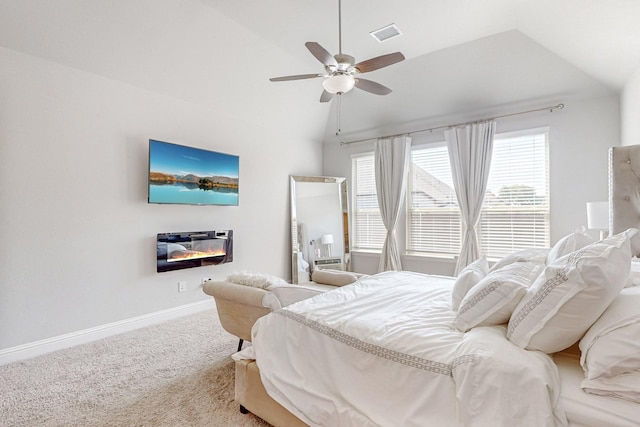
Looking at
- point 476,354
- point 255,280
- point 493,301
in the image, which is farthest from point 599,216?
point 255,280

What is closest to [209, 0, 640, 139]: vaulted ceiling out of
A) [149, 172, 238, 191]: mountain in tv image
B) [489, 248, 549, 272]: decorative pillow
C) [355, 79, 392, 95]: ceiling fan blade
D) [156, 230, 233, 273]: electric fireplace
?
[355, 79, 392, 95]: ceiling fan blade

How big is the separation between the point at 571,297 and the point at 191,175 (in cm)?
394

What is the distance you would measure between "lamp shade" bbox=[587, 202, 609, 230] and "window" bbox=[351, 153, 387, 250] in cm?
295

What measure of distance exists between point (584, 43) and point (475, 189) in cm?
191

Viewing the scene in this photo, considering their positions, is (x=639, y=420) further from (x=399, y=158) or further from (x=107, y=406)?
(x=399, y=158)

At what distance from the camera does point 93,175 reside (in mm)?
3271

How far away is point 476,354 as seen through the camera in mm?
1221

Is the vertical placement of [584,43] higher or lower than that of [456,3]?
lower

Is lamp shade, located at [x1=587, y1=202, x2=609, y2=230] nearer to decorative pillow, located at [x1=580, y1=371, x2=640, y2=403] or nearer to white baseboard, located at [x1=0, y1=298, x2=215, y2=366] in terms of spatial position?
decorative pillow, located at [x1=580, y1=371, x2=640, y2=403]

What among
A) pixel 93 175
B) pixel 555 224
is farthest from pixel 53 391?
pixel 555 224

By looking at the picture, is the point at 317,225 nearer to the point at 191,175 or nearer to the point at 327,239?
the point at 327,239

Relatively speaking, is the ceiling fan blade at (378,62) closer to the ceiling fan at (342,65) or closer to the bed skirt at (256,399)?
the ceiling fan at (342,65)

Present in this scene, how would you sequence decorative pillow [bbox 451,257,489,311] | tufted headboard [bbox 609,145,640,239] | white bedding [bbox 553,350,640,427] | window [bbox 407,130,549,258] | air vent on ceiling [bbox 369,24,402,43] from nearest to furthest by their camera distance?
white bedding [bbox 553,350,640,427], decorative pillow [bbox 451,257,489,311], tufted headboard [bbox 609,145,640,239], air vent on ceiling [bbox 369,24,402,43], window [bbox 407,130,549,258]

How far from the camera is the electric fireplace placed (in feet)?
12.4
